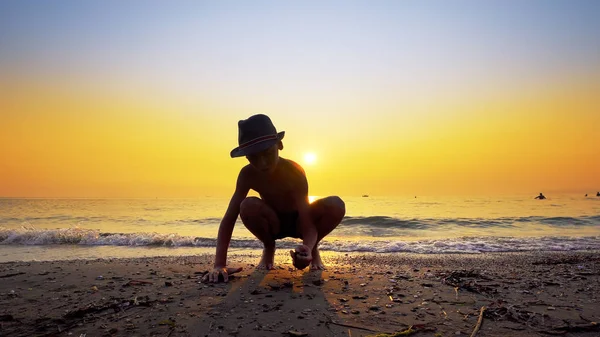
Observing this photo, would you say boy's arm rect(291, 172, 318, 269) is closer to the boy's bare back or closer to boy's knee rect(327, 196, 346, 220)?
the boy's bare back

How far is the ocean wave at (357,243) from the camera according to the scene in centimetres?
827

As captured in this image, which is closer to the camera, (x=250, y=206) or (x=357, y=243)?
(x=250, y=206)

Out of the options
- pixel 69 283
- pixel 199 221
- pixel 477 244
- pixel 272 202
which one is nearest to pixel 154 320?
pixel 69 283

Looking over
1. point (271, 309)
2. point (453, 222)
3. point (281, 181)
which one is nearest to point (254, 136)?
point (281, 181)

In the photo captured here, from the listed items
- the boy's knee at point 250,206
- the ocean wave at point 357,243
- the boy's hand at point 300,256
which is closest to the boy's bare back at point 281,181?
the boy's knee at point 250,206

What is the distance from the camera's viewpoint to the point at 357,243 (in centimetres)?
900

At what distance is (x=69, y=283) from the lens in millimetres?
3707

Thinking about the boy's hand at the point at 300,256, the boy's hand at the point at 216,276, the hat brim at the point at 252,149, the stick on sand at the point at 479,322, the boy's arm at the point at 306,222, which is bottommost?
the boy's hand at the point at 216,276

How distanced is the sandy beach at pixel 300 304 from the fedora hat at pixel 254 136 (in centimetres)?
125

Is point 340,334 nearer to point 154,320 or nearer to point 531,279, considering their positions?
point 154,320

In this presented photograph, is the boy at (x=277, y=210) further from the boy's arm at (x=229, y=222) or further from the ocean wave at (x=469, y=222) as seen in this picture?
the ocean wave at (x=469, y=222)

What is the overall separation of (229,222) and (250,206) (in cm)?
29

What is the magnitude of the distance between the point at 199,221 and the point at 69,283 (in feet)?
52.6

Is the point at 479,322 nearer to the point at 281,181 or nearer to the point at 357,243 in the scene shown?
the point at 281,181
